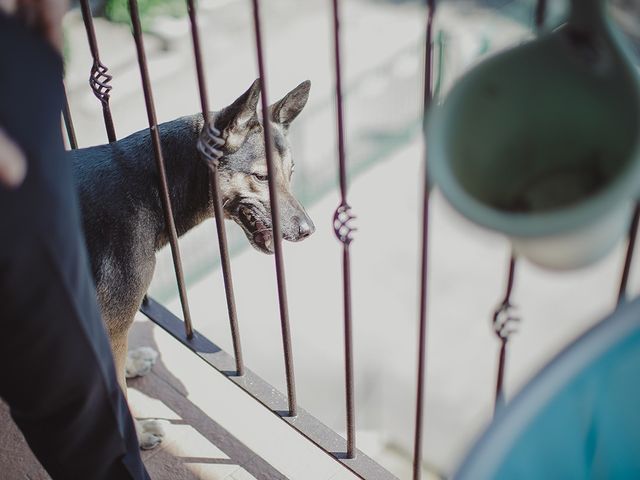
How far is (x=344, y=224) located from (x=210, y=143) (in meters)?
0.31

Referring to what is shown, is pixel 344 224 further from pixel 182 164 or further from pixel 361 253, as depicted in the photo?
pixel 361 253

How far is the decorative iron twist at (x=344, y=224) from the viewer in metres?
1.23

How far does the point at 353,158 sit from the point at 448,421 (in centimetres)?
403

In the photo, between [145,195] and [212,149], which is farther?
[145,195]

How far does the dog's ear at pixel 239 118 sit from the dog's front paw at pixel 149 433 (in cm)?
66

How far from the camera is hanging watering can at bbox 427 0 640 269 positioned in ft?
2.47

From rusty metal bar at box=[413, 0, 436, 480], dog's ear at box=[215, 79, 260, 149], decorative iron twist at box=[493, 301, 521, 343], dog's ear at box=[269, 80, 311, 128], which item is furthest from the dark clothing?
dog's ear at box=[269, 80, 311, 128]

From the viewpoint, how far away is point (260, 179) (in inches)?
76.8

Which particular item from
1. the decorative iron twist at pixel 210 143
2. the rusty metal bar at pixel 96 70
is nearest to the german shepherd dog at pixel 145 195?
the rusty metal bar at pixel 96 70

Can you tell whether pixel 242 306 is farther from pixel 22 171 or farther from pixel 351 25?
pixel 22 171

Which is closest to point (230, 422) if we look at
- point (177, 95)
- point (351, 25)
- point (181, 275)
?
point (181, 275)

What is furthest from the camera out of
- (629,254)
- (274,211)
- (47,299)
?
(274,211)

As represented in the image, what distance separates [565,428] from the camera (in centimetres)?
87

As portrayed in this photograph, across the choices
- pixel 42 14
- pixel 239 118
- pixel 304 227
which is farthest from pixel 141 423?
pixel 42 14
